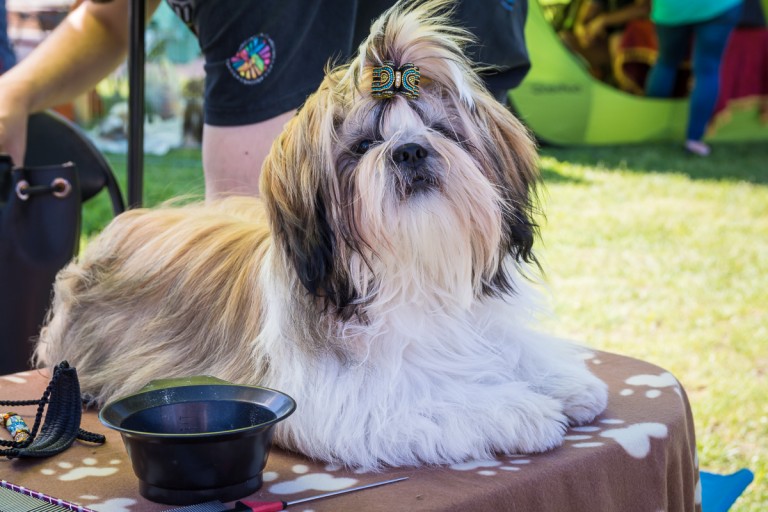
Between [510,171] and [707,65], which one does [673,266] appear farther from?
[510,171]

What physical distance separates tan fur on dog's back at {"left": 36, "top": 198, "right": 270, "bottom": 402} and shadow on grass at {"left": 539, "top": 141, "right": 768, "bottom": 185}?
21.7 feet

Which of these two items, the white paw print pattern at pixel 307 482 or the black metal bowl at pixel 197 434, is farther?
the white paw print pattern at pixel 307 482

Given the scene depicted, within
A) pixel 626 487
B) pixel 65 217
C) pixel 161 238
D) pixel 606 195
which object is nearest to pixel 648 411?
pixel 626 487

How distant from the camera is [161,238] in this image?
7.58 ft

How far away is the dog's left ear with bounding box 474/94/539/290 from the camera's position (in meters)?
1.84

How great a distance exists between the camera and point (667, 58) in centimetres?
1045

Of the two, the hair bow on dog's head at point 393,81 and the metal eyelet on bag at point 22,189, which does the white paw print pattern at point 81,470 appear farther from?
the metal eyelet on bag at point 22,189

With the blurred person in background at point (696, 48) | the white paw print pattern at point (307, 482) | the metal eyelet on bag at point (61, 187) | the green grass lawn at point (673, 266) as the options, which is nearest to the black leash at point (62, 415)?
the white paw print pattern at point (307, 482)

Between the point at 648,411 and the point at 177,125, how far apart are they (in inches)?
→ 287

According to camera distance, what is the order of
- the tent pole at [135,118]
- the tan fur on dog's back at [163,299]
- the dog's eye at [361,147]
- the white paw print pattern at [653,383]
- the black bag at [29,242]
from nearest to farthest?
1. the dog's eye at [361,147]
2. the tan fur on dog's back at [163,299]
3. the white paw print pattern at [653,383]
4. the black bag at [29,242]
5. the tent pole at [135,118]

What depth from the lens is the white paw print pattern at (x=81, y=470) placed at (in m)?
1.68

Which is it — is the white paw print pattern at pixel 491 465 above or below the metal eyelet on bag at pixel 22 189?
below

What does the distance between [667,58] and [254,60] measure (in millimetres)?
8818

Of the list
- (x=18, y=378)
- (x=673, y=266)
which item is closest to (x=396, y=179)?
(x=18, y=378)
